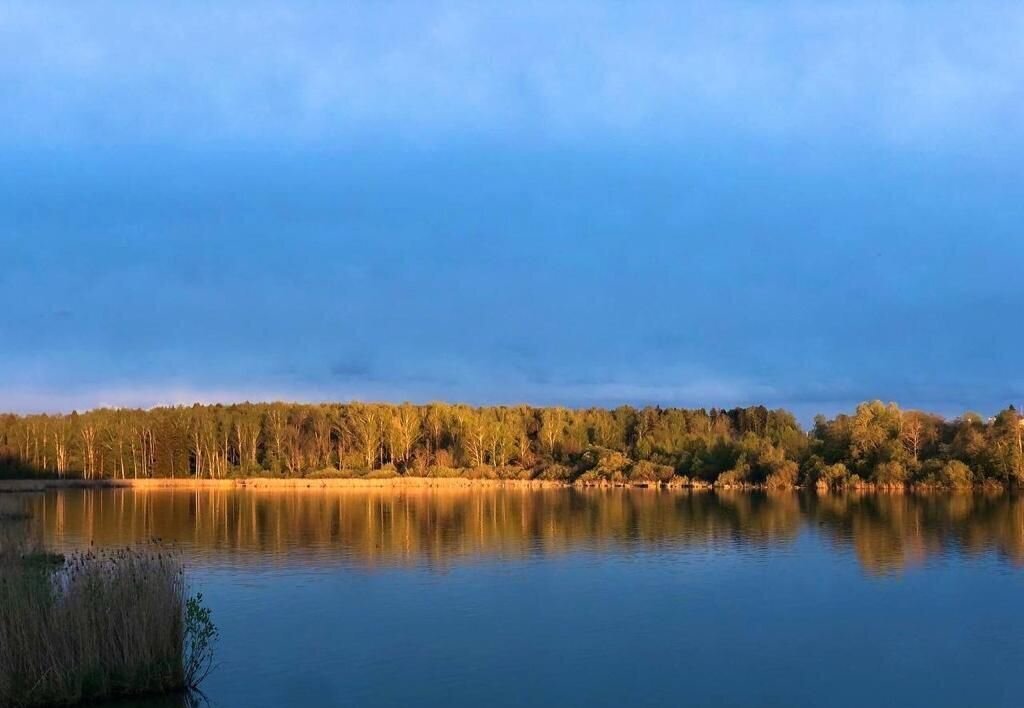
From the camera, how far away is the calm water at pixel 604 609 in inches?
586

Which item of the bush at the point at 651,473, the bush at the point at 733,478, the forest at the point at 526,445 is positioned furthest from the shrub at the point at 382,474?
the bush at the point at 733,478

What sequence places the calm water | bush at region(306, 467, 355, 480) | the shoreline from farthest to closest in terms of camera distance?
bush at region(306, 467, 355, 480)
the shoreline
the calm water

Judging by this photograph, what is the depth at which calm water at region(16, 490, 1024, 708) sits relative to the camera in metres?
14.9

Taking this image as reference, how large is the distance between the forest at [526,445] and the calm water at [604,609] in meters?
34.6

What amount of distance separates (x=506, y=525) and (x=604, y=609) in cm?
Result: 2081

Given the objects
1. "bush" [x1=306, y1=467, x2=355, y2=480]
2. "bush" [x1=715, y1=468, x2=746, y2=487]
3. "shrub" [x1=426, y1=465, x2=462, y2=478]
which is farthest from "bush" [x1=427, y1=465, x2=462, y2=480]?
"bush" [x1=715, y1=468, x2=746, y2=487]

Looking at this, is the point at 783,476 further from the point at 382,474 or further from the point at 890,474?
the point at 382,474

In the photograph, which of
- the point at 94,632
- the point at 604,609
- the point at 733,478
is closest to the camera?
the point at 94,632

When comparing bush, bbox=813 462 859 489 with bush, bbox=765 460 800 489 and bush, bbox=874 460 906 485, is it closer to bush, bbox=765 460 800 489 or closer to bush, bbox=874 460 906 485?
bush, bbox=874 460 906 485

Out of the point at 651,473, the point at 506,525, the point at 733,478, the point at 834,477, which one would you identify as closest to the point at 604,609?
the point at 506,525

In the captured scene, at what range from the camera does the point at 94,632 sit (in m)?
12.6

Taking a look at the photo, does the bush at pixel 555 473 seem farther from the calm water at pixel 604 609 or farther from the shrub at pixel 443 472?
the calm water at pixel 604 609

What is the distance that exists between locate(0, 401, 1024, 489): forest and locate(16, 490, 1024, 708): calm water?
114 feet

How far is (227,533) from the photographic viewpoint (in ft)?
121
